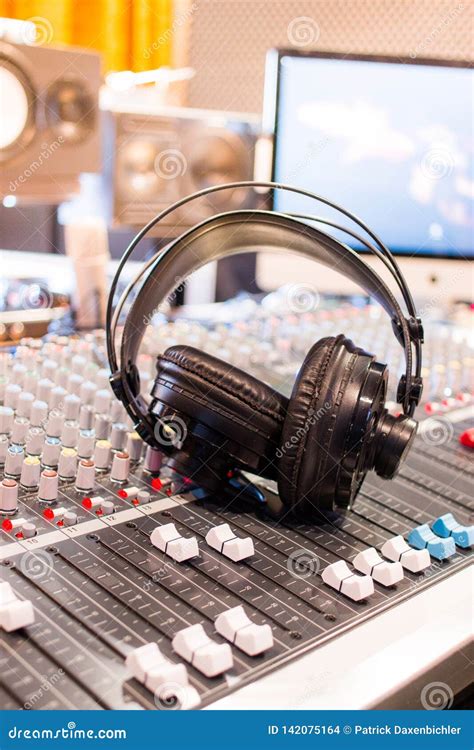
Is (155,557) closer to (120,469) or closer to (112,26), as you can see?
(120,469)

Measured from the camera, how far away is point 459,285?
5.51ft

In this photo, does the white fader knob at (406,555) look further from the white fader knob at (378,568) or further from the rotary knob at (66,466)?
the rotary knob at (66,466)

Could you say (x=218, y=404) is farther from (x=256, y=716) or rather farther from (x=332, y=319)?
(x=332, y=319)

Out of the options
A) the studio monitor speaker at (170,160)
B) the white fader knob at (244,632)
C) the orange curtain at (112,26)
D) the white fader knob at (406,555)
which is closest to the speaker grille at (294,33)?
the orange curtain at (112,26)

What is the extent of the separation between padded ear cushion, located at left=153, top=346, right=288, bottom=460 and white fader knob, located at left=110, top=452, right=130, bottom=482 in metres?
0.09

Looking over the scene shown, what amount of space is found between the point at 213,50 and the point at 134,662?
1885 millimetres

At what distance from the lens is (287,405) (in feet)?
2.79

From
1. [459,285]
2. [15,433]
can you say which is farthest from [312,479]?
[459,285]

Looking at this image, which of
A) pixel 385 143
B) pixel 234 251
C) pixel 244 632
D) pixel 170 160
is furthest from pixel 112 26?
pixel 244 632

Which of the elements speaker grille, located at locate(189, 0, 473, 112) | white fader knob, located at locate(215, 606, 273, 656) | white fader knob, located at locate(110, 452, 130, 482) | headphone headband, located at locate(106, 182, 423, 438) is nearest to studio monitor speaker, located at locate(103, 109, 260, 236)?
speaker grille, located at locate(189, 0, 473, 112)

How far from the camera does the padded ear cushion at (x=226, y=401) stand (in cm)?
84

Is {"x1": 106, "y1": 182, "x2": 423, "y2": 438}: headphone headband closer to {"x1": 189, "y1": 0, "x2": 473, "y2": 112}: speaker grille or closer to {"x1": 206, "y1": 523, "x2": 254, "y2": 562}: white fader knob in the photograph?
{"x1": 206, "y1": 523, "x2": 254, "y2": 562}: white fader knob

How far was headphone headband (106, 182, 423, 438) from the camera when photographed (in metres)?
0.87

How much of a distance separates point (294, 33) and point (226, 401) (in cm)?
159
